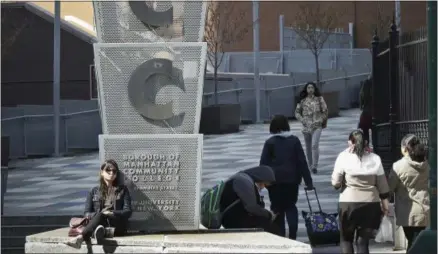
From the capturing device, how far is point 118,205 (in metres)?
9.26

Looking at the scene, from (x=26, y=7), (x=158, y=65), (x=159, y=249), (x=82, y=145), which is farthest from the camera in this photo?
(x=26, y=7)

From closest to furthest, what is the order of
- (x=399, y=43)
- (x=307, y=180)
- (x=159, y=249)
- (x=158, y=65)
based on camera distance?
(x=159, y=249) < (x=158, y=65) < (x=307, y=180) < (x=399, y=43)

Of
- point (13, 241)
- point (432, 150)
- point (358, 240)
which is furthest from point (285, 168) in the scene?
point (432, 150)

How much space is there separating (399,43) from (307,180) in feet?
11.3

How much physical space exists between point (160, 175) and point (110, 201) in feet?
2.32

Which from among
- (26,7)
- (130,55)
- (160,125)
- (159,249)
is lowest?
(159,249)

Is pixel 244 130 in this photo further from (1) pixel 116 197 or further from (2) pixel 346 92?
(1) pixel 116 197

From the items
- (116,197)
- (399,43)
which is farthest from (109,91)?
(399,43)

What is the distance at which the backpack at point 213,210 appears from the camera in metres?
10.1

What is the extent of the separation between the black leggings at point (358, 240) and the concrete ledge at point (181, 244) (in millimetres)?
1653

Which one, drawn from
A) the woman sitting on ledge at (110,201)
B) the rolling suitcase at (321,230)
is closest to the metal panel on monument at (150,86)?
the woman sitting on ledge at (110,201)

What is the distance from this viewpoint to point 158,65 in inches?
386

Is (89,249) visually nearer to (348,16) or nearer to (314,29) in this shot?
(314,29)

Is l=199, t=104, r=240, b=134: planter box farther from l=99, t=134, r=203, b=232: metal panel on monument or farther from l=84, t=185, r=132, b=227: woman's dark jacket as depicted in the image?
l=84, t=185, r=132, b=227: woman's dark jacket
